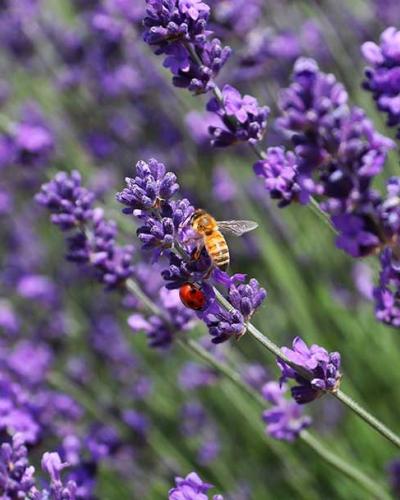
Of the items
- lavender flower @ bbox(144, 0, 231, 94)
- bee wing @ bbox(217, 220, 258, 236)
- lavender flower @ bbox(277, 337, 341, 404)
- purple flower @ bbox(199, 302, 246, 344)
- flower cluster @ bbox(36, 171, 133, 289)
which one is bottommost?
lavender flower @ bbox(277, 337, 341, 404)

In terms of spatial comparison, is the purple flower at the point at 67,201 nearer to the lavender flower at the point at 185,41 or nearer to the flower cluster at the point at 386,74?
the lavender flower at the point at 185,41

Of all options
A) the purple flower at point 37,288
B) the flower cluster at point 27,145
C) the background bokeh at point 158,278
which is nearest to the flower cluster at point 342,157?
the background bokeh at point 158,278

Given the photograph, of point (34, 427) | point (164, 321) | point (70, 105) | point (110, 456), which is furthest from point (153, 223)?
point (70, 105)

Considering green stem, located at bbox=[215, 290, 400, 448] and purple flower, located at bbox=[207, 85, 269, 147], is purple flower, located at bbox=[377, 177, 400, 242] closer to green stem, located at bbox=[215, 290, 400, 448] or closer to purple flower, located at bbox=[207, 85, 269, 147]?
green stem, located at bbox=[215, 290, 400, 448]

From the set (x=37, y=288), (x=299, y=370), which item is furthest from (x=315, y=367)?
(x=37, y=288)

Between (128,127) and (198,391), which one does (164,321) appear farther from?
(128,127)

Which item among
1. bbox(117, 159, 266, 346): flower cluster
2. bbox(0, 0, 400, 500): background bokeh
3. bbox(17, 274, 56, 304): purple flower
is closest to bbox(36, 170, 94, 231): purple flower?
bbox(117, 159, 266, 346): flower cluster
